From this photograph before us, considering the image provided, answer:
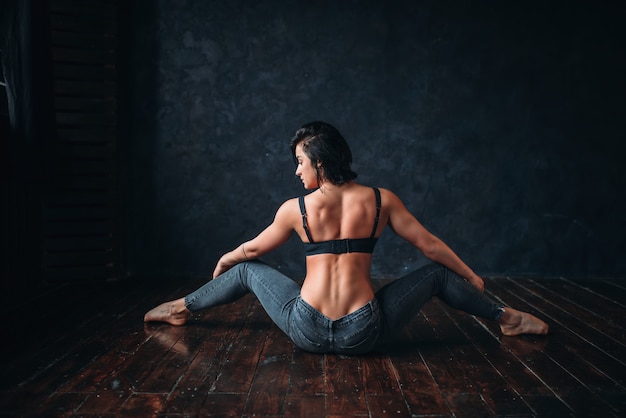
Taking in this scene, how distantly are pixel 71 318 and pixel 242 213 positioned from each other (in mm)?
1776

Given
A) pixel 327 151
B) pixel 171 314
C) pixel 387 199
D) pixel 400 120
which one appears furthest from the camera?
pixel 400 120

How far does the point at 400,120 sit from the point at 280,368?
2.82 meters

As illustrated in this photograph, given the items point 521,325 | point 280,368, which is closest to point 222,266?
point 280,368

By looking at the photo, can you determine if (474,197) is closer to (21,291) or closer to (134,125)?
(134,125)

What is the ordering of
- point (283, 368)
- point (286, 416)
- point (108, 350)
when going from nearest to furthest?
1. point (286, 416)
2. point (283, 368)
3. point (108, 350)

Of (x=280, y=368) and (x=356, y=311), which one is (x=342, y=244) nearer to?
(x=356, y=311)

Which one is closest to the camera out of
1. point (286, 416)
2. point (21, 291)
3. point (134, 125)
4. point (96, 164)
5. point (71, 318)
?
point (286, 416)

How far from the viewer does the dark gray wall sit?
191 inches

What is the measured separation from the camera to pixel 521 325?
10.4 feet

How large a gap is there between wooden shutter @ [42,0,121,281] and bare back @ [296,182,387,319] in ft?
8.39

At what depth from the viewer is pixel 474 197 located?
498 centimetres

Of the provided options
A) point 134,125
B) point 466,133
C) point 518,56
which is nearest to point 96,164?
point 134,125

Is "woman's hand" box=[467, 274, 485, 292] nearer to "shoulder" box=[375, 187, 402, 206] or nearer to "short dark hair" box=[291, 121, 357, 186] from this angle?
"shoulder" box=[375, 187, 402, 206]

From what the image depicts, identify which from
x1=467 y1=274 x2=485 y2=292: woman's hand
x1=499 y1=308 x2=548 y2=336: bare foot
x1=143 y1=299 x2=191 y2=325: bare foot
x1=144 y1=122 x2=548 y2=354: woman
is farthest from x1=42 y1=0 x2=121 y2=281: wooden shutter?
x1=499 y1=308 x2=548 y2=336: bare foot
